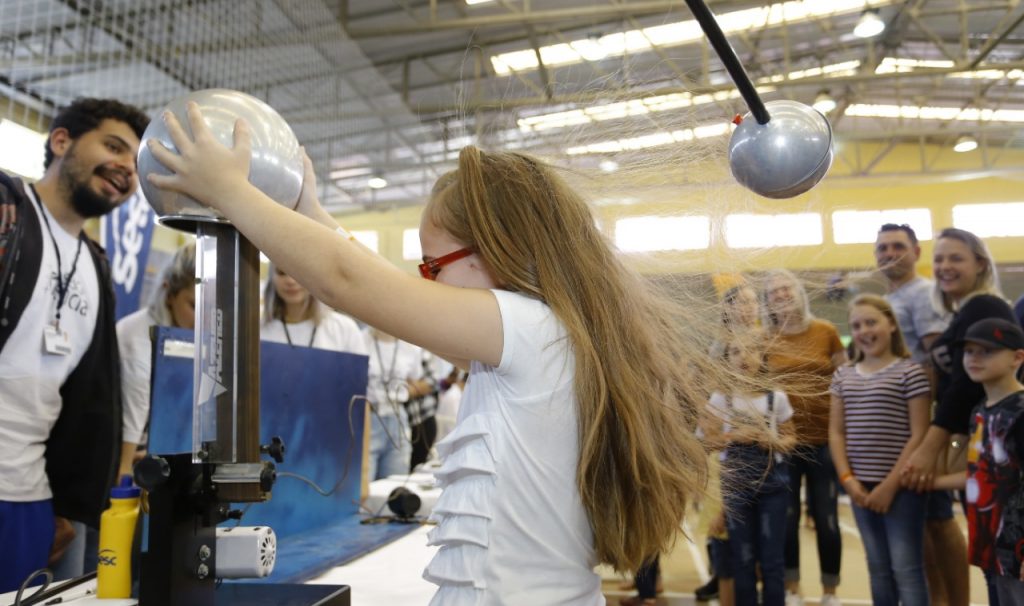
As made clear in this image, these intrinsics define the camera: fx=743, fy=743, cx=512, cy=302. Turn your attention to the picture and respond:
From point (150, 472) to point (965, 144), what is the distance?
41.5ft

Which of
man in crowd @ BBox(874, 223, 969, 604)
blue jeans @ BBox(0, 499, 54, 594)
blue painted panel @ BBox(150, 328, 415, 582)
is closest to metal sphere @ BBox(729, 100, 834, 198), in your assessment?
blue painted panel @ BBox(150, 328, 415, 582)

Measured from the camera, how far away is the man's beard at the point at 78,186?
186 centimetres

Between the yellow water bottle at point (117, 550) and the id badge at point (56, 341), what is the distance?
86cm

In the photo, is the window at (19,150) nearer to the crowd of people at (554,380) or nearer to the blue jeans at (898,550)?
the crowd of people at (554,380)

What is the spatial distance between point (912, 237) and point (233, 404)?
2.61 meters

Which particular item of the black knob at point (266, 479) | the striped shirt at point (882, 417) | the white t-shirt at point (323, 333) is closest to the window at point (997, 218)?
the striped shirt at point (882, 417)

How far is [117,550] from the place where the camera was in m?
1.05

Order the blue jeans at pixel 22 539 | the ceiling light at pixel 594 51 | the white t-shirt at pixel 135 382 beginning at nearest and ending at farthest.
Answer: the ceiling light at pixel 594 51, the blue jeans at pixel 22 539, the white t-shirt at pixel 135 382

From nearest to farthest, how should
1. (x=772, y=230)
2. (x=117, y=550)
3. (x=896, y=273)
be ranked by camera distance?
(x=117, y=550) < (x=772, y=230) < (x=896, y=273)

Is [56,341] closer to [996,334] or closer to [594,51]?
[594,51]

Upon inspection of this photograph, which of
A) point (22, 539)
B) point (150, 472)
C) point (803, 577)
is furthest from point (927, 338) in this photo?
point (22, 539)

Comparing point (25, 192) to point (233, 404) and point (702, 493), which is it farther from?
point (702, 493)

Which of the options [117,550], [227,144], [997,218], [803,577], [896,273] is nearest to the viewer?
[227,144]

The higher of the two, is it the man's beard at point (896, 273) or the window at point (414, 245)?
the man's beard at point (896, 273)
